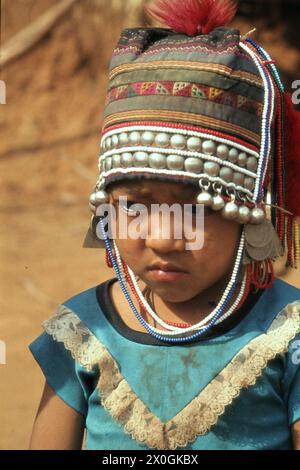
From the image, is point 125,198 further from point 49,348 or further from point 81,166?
point 81,166

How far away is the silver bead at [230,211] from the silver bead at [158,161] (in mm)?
203

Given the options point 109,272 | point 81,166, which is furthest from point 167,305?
point 81,166

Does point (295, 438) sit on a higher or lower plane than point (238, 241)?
lower

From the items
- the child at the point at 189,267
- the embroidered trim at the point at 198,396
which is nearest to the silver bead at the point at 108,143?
the child at the point at 189,267

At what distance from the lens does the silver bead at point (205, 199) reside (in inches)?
88.1

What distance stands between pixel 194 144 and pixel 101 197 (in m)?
0.33

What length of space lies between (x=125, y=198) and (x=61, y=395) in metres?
0.66

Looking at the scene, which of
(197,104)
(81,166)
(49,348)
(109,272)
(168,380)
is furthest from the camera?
(81,166)

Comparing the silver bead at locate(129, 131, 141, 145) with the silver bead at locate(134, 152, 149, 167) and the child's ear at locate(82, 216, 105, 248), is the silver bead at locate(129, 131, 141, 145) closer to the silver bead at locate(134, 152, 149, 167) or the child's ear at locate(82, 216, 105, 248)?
the silver bead at locate(134, 152, 149, 167)

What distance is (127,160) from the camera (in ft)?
7.59

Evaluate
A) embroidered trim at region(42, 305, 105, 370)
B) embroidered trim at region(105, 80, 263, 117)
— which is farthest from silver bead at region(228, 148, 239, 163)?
embroidered trim at region(42, 305, 105, 370)

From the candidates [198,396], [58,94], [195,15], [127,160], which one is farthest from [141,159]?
[58,94]

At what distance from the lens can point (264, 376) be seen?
2400mm

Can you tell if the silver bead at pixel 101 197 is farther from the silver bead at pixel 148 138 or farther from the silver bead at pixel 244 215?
the silver bead at pixel 244 215
